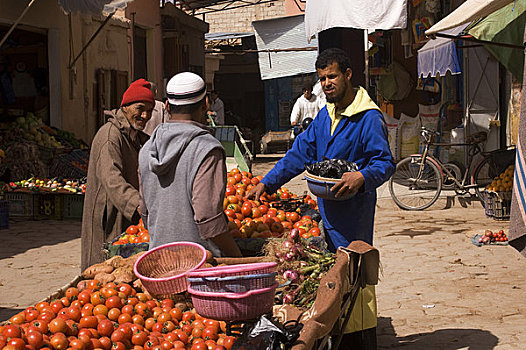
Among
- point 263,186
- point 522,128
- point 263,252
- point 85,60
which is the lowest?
point 263,252

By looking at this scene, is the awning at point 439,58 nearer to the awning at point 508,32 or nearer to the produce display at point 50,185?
the awning at point 508,32

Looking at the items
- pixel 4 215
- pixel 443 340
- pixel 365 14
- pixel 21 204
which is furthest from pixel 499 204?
pixel 21 204

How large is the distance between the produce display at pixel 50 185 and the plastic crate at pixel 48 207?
0.58 ft

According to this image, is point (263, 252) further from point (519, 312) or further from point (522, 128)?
point (519, 312)

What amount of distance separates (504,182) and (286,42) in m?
15.5

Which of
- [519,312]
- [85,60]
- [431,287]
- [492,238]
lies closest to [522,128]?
[519,312]

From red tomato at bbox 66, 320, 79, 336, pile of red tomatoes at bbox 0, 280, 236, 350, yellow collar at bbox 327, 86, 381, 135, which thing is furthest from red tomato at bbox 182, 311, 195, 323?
yellow collar at bbox 327, 86, 381, 135

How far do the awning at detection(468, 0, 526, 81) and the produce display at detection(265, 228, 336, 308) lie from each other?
18.6 feet

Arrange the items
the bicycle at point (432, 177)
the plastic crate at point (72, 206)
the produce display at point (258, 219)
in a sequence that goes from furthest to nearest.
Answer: the bicycle at point (432, 177)
the plastic crate at point (72, 206)
the produce display at point (258, 219)

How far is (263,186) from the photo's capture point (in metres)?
4.86

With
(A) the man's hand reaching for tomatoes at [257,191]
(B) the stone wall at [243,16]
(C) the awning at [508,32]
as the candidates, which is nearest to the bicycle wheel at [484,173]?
(C) the awning at [508,32]

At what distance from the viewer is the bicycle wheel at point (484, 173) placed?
11081mm

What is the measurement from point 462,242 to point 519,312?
10.9 feet

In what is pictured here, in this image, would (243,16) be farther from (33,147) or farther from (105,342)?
(105,342)
